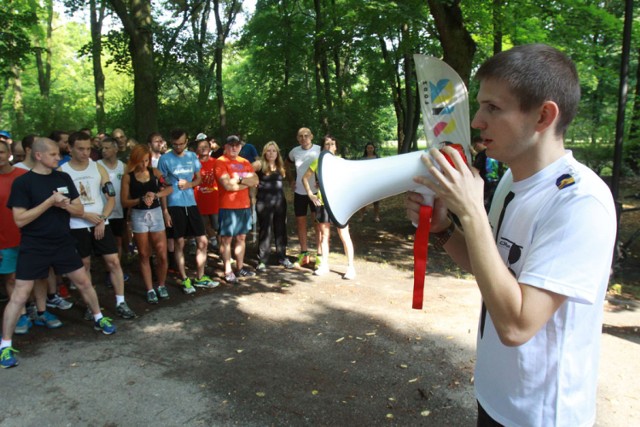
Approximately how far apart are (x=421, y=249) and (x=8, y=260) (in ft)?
16.3

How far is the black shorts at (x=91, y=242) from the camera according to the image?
5.18 meters

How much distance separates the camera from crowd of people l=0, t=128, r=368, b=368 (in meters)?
4.39

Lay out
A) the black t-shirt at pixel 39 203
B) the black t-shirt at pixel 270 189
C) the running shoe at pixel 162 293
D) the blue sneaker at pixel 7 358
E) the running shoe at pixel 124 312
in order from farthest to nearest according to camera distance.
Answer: the black t-shirt at pixel 270 189 → the running shoe at pixel 162 293 → the running shoe at pixel 124 312 → the black t-shirt at pixel 39 203 → the blue sneaker at pixel 7 358

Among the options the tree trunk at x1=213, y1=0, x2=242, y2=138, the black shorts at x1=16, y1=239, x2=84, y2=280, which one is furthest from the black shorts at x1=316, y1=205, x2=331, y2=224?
the tree trunk at x1=213, y1=0, x2=242, y2=138

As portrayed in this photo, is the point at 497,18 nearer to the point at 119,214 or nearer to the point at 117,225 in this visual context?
the point at 119,214

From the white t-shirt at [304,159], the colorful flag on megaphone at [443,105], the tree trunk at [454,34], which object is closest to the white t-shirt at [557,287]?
the colorful flag on megaphone at [443,105]

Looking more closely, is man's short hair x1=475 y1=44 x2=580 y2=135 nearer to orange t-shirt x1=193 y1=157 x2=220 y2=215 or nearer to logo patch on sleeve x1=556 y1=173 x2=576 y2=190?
logo patch on sleeve x1=556 y1=173 x2=576 y2=190

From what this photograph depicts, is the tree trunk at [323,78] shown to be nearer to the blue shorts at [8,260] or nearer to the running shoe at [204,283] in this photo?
the running shoe at [204,283]

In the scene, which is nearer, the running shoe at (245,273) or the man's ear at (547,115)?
the man's ear at (547,115)

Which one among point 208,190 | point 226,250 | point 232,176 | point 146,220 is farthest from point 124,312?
point 208,190

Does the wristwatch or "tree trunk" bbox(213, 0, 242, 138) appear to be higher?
"tree trunk" bbox(213, 0, 242, 138)

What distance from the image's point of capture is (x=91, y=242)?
5.27m

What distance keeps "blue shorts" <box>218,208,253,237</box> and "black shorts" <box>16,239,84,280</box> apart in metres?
2.40

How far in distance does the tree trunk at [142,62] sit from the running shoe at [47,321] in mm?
5148
